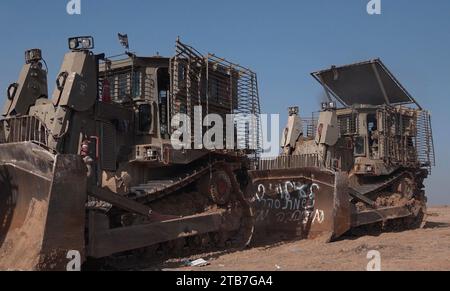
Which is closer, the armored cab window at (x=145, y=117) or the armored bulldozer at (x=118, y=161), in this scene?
the armored bulldozer at (x=118, y=161)

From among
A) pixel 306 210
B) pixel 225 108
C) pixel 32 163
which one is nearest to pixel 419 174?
pixel 306 210

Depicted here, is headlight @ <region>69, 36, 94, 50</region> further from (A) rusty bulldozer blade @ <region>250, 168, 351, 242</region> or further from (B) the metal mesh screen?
(A) rusty bulldozer blade @ <region>250, 168, 351, 242</region>

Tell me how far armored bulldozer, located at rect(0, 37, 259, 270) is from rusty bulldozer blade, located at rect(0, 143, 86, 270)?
0.05ft

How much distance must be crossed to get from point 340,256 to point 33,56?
253 inches

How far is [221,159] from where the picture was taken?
468 inches

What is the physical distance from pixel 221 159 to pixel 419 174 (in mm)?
8410

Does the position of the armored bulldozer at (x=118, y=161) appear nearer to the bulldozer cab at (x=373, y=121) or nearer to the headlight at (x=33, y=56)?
the headlight at (x=33, y=56)

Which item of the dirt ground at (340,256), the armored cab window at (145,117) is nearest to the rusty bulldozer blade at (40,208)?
the dirt ground at (340,256)

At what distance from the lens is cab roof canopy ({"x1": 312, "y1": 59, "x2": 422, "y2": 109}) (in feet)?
54.6

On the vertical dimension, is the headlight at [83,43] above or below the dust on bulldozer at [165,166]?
above

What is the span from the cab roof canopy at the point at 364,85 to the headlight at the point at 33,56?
30.9 ft

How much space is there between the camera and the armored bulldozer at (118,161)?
774 centimetres

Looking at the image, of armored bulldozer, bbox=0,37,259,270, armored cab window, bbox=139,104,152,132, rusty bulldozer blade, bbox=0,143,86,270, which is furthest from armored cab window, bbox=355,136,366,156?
rusty bulldozer blade, bbox=0,143,86,270
